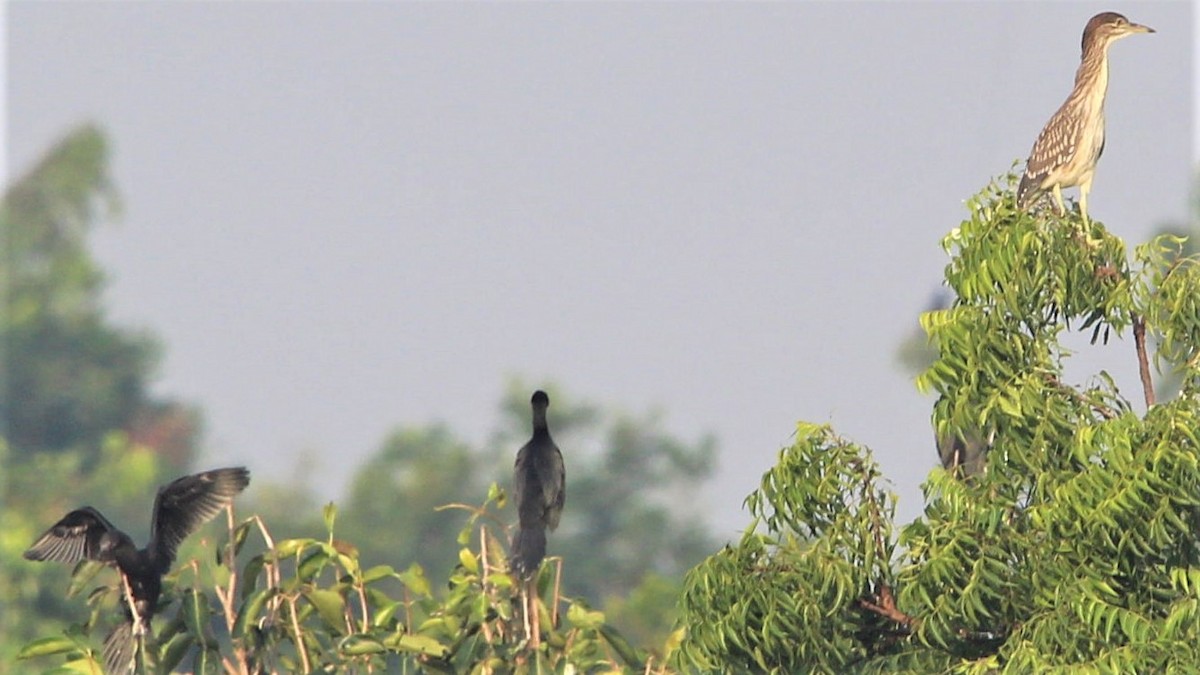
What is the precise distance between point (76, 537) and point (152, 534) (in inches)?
11.1

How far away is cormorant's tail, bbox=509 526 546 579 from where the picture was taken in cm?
863

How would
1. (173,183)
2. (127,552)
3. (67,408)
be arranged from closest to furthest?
(127,552) → (67,408) → (173,183)

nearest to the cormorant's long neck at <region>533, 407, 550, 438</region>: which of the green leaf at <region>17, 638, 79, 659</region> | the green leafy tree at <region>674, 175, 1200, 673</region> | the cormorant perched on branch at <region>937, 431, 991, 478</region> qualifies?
the cormorant perched on branch at <region>937, 431, 991, 478</region>

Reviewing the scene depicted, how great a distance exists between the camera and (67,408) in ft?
134

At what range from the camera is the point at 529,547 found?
356 inches

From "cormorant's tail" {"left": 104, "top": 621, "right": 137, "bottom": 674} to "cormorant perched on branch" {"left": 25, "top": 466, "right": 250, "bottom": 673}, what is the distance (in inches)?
8.2

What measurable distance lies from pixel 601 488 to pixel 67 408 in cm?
1108

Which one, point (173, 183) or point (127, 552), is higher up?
point (173, 183)

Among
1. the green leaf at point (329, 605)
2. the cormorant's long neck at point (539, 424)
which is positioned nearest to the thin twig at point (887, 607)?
the green leaf at point (329, 605)

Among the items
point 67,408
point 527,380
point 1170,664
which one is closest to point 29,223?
point 67,408

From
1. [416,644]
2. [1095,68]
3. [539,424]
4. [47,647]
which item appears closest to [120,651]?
[47,647]

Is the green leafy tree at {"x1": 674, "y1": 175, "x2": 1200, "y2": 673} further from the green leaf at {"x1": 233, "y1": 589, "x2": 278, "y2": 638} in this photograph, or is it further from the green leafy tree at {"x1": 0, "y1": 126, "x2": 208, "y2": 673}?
the green leafy tree at {"x1": 0, "y1": 126, "x2": 208, "y2": 673}

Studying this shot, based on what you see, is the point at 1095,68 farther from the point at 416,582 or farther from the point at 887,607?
the point at 416,582

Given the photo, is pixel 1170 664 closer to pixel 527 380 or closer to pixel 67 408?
pixel 67 408
